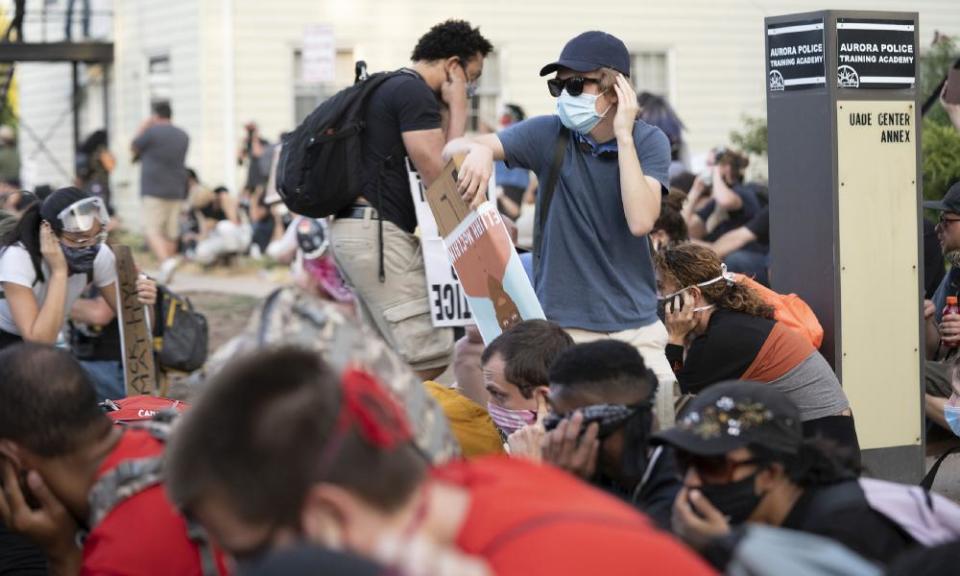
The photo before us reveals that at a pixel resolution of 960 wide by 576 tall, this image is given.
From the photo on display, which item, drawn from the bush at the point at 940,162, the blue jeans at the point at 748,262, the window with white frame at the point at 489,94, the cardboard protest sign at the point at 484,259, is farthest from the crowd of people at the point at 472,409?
the window with white frame at the point at 489,94

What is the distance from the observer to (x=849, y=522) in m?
3.17

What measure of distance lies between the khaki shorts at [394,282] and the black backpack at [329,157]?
163mm

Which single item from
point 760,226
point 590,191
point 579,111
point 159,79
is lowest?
point 760,226

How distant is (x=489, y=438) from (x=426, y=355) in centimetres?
142

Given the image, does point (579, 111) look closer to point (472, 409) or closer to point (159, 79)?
point (472, 409)

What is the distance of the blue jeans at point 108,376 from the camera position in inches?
291

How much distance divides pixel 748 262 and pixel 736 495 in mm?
6213

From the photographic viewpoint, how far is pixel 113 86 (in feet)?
84.9

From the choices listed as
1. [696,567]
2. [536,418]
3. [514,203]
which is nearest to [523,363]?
[536,418]

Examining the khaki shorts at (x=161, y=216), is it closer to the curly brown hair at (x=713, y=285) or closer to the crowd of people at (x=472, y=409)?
the crowd of people at (x=472, y=409)

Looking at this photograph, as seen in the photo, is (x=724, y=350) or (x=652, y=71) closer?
(x=724, y=350)

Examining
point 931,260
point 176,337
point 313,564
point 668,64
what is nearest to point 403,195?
point 176,337

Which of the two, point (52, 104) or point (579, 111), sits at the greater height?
point (52, 104)

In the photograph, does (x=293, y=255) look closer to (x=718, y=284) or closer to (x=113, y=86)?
(x=718, y=284)
